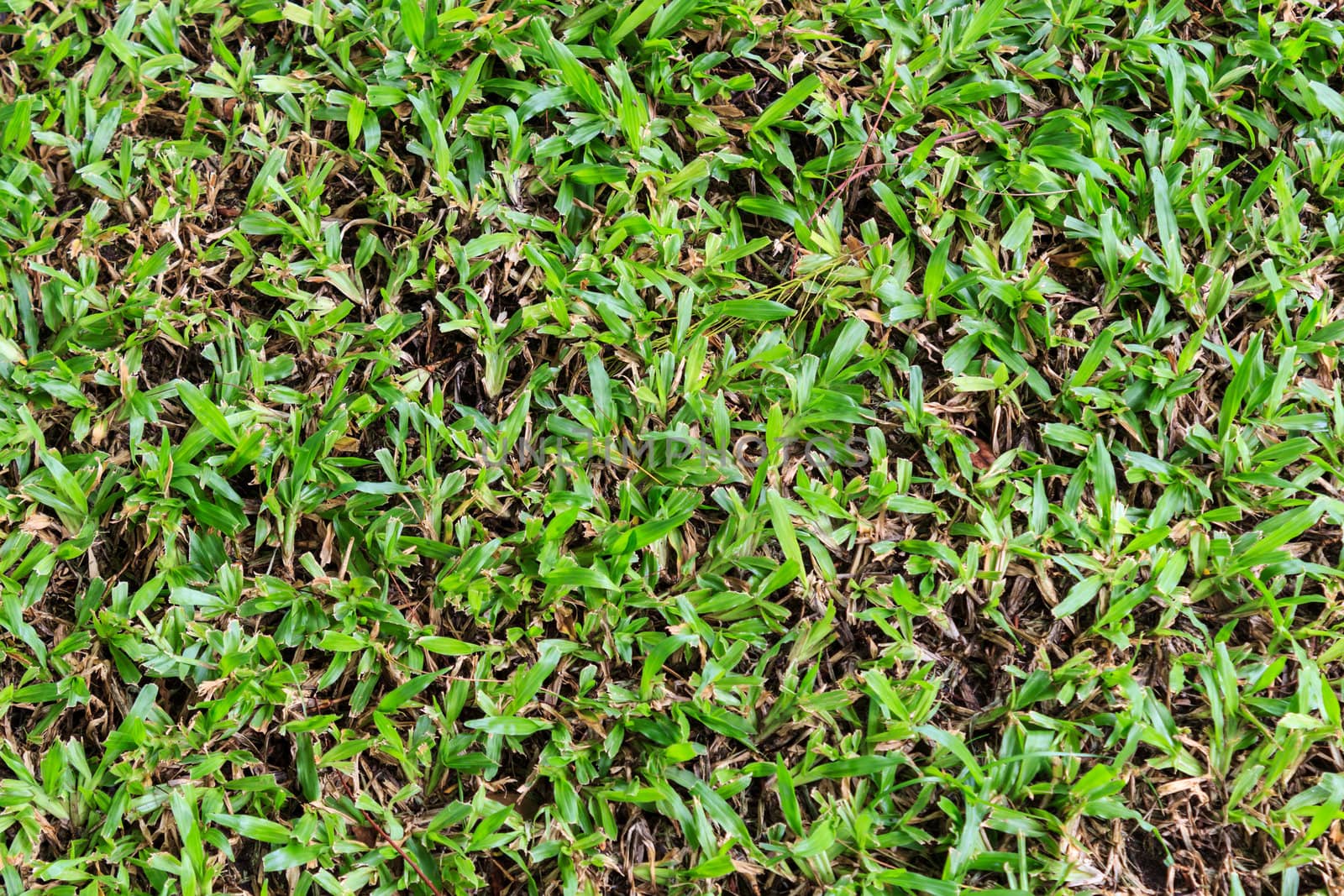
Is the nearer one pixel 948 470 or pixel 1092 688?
pixel 1092 688

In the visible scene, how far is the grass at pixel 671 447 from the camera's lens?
1953 mm

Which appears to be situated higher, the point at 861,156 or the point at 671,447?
the point at 861,156

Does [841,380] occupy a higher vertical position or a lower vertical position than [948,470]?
higher

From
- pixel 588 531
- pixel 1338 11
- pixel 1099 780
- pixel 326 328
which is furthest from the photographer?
pixel 1338 11

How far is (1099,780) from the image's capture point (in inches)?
75.6

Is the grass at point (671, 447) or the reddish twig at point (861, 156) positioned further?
the reddish twig at point (861, 156)

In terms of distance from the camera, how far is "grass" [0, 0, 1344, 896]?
1953mm

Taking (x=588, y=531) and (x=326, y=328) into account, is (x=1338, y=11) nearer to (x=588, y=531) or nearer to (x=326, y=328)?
(x=588, y=531)

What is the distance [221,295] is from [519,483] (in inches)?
31.8

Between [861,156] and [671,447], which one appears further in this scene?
[861,156]

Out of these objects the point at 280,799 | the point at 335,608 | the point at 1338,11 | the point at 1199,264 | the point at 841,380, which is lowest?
the point at 280,799

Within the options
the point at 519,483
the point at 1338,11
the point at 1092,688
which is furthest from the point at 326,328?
the point at 1338,11

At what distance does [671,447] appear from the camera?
7.07 feet

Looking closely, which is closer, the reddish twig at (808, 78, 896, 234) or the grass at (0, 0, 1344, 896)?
the grass at (0, 0, 1344, 896)
